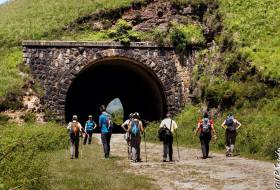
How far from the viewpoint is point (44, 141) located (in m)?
16.3

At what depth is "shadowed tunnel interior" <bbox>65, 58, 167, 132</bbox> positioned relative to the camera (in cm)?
2719

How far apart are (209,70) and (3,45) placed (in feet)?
39.1

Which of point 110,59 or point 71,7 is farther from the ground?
point 71,7

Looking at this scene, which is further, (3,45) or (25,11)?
(25,11)

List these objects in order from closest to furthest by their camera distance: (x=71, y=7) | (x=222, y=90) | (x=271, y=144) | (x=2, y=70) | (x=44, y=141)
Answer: (x=271, y=144) < (x=44, y=141) < (x=222, y=90) < (x=2, y=70) < (x=71, y=7)

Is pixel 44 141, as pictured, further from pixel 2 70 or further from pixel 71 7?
pixel 71 7

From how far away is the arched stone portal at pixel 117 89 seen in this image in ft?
88.1

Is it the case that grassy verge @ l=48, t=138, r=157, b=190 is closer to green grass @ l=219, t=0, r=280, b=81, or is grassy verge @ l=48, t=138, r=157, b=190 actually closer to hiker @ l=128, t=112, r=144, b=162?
hiker @ l=128, t=112, r=144, b=162

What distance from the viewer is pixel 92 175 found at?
10.8 metres

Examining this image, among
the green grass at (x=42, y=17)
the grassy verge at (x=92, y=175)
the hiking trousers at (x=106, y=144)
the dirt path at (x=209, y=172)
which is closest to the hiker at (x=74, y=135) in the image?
the grassy verge at (x=92, y=175)

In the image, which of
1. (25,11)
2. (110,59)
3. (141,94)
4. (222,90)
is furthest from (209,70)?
(25,11)

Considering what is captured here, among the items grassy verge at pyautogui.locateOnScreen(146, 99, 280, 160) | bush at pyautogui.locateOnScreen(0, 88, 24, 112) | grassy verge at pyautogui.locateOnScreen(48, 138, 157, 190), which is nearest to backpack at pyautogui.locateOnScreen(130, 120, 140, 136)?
grassy verge at pyautogui.locateOnScreen(48, 138, 157, 190)

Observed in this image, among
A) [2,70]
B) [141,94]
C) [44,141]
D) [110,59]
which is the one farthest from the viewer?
[141,94]

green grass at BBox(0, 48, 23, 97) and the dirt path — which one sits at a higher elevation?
green grass at BBox(0, 48, 23, 97)
